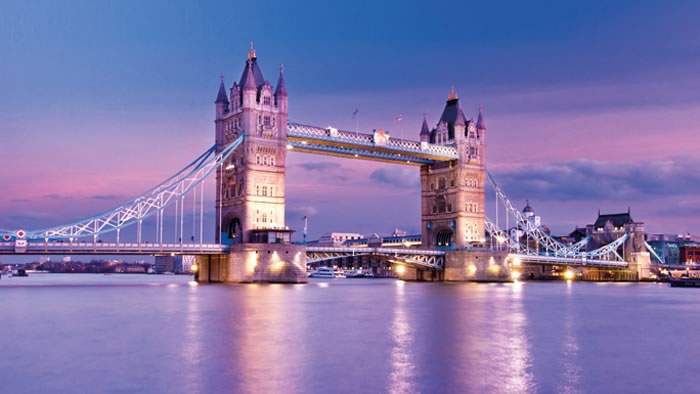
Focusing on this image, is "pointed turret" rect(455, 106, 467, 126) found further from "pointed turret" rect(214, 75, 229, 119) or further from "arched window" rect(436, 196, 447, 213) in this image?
"pointed turret" rect(214, 75, 229, 119)

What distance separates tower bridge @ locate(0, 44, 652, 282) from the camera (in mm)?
72562

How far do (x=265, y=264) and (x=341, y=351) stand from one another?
52.8m

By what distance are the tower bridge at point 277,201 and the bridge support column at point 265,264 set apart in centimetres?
10

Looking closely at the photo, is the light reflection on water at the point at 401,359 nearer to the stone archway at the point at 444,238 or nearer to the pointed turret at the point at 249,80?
the pointed turret at the point at 249,80

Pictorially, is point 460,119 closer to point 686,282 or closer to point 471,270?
point 471,270

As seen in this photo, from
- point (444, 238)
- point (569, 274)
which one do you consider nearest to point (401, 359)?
point (444, 238)

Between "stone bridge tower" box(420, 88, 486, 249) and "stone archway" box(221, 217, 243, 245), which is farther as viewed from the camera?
"stone bridge tower" box(420, 88, 486, 249)

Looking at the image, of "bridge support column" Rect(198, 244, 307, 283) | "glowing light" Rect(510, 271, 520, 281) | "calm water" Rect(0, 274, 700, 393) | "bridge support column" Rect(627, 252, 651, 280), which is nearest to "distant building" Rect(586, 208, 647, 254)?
"bridge support column" Rect(627, 252, 651, 280)

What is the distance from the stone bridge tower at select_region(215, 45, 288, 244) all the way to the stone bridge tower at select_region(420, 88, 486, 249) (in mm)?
29102

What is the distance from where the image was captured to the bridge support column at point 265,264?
74.0 meters

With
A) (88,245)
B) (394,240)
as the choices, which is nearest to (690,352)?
(88,245)

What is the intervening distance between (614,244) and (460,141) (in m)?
44.8

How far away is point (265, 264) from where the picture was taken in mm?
74250

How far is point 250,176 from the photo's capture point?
77.6m
